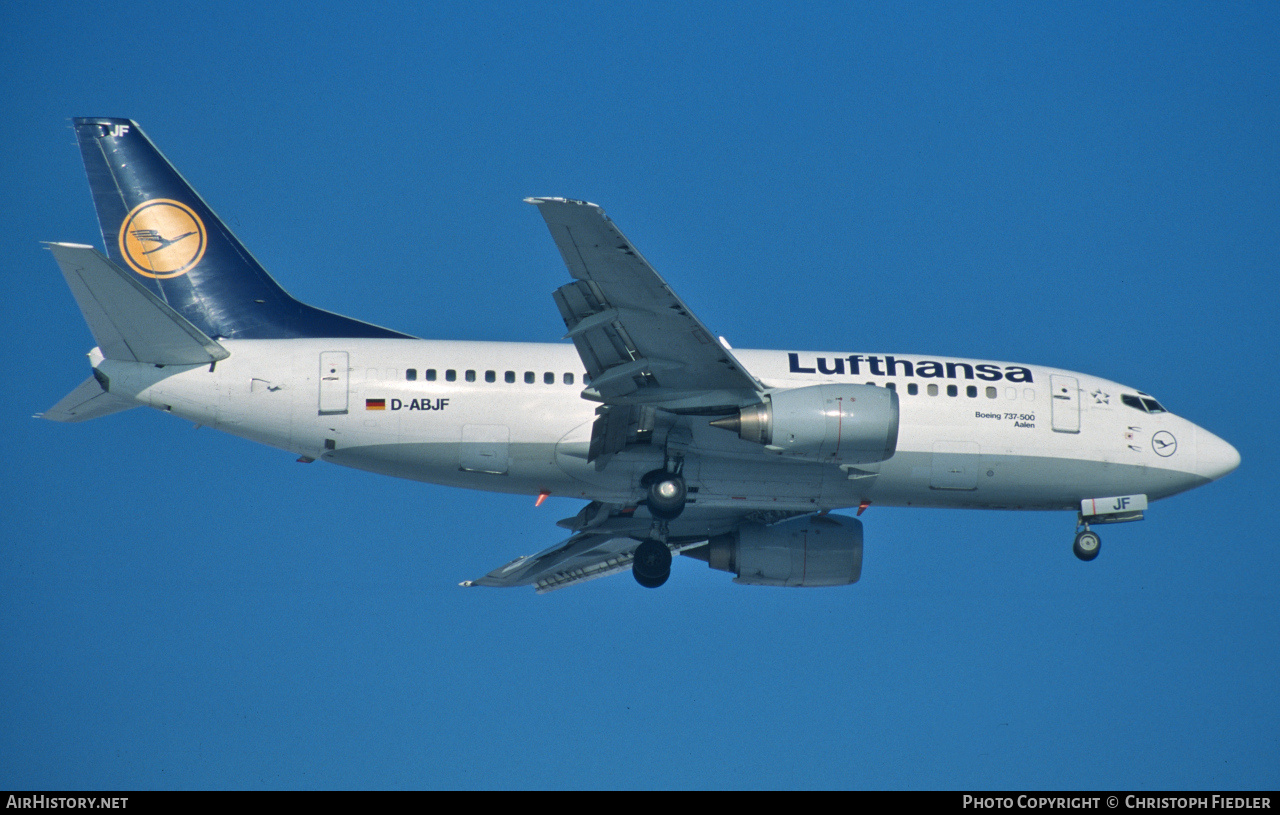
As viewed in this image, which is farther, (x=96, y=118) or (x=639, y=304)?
(x=96, y=118)

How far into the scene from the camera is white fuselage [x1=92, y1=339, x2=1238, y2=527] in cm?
2423

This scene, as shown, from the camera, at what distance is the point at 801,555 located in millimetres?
28344

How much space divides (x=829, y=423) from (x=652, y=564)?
6738 millimetres

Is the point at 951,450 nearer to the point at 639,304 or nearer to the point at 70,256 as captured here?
the point at 639,304

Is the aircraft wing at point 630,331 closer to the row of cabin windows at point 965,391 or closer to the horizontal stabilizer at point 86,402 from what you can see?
the row of cabin windows at point 965,391

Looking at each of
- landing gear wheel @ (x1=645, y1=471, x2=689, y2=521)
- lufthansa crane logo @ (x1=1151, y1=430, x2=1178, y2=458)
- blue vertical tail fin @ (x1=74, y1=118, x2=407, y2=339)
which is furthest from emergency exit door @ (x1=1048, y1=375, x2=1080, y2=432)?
blue vertical tail fin @ (x1=74, y1=118, x2=407, y2=339)

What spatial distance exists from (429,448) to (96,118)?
419 inches

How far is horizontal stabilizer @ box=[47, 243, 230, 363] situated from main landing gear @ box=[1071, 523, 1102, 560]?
59.1 feet

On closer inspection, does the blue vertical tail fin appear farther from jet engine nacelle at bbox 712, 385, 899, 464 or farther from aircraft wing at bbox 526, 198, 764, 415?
jet engine nacelle at bbox 712, 385, 899, 464

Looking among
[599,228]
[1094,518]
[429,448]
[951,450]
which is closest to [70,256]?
[429,448]

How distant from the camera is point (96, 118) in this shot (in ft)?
88.0

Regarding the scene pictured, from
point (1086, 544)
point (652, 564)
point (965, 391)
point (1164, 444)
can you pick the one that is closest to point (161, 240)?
point (652, 564)

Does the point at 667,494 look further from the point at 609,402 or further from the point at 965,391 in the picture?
the point at 965,391

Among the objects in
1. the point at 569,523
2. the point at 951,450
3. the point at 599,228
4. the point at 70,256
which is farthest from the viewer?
the point at 569,523
